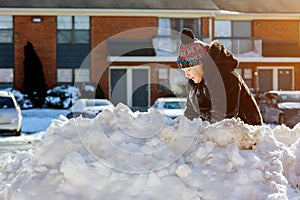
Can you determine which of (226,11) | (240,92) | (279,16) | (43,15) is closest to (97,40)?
(43,15)

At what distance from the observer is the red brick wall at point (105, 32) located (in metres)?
31.9

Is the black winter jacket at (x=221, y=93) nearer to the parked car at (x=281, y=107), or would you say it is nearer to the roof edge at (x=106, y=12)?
the parked car at (x=281, y=107)

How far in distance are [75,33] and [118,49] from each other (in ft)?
9.77

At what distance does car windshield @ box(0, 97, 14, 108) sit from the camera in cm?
1950

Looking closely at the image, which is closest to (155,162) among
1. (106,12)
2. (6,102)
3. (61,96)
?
(6,102)

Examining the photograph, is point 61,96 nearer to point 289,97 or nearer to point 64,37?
point 64,37

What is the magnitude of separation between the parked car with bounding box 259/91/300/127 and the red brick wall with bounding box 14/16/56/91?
13661 mm

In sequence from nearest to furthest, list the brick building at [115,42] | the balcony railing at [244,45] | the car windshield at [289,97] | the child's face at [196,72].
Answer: the child's face at [196,72]
the car windshield at [289,97]
the brick building at [115,42]
the balcony railing at [244,45]

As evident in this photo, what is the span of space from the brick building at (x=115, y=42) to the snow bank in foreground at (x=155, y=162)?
26.2 m

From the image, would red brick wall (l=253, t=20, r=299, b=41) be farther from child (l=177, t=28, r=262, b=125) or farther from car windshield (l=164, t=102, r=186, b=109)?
child (l=177, t=28, r=262, b=125)

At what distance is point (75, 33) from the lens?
32.4 m

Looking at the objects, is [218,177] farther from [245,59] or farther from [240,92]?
[245,59]

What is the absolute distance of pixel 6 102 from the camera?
19609 mm


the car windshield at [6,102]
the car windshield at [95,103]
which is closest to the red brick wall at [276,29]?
the car windshield at [95,103]
